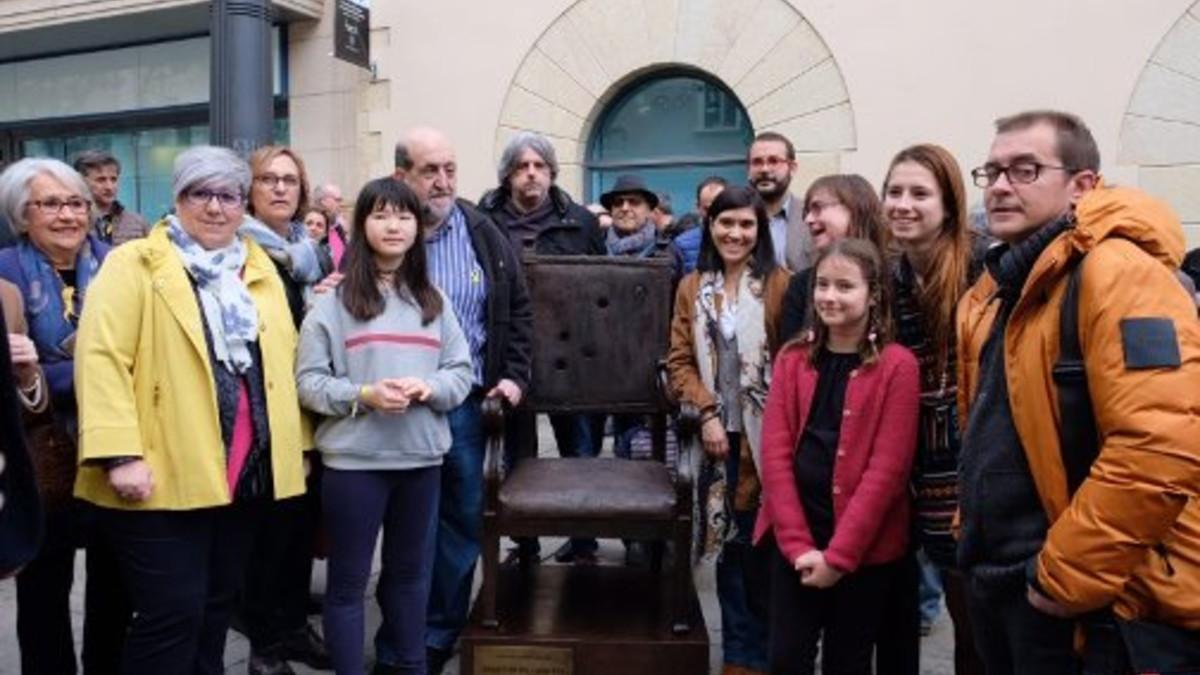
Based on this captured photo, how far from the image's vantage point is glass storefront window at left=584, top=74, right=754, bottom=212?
27.7ft

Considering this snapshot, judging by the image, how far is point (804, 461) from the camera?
2.78 metres

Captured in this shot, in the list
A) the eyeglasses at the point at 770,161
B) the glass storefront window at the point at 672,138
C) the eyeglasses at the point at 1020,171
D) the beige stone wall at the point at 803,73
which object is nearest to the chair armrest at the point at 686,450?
the eyeglasses at the point at 770,161

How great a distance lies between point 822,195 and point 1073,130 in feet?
3.57

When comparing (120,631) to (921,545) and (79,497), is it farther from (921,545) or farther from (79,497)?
(921,545)

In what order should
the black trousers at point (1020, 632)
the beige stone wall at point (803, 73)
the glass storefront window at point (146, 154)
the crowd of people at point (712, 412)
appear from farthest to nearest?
1. the glass storefront window at point (146, 154)
2. the beige stone wall at point (803, 73)
3. the black trousers at point (1020, 632)
4. the crowd of people at point (712, 412)

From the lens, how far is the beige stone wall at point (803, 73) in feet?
22.7

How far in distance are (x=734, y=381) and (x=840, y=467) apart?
2.41ft

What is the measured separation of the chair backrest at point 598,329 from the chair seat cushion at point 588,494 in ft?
1.36

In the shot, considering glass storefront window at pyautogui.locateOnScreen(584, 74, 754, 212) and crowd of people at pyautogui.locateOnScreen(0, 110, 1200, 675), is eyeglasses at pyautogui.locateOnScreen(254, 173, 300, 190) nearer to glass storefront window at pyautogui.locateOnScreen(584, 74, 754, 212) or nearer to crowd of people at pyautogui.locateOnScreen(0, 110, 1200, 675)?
crowd of people at pyautogui.locateOnScreen(0, 110, 1200, 675)

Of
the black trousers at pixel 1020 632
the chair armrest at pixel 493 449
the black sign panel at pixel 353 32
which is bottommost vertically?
the black trousers at pixel 1020 632

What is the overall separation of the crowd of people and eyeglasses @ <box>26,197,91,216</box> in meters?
0.02

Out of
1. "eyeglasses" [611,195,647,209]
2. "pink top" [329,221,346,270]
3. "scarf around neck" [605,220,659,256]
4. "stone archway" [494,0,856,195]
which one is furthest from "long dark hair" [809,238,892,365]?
"stone archway" [494,0,856,195]

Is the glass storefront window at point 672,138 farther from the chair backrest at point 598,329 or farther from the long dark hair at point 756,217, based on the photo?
the long dark hair at point 756,217

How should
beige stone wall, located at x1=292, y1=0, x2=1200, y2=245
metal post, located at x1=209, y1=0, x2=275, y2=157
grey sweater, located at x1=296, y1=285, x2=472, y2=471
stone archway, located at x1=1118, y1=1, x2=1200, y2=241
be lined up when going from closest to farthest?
grey sweater, located at x1=296, y1=285, x2=472, y2=471
metal post, located at x1=209, y1=0, x2=275, y2=157
stone archway, located at x1=1118, y1=1, x2=1200, y2=241
beige stone wall, located at x1=292, y1=0, x2=1200, y2=245
